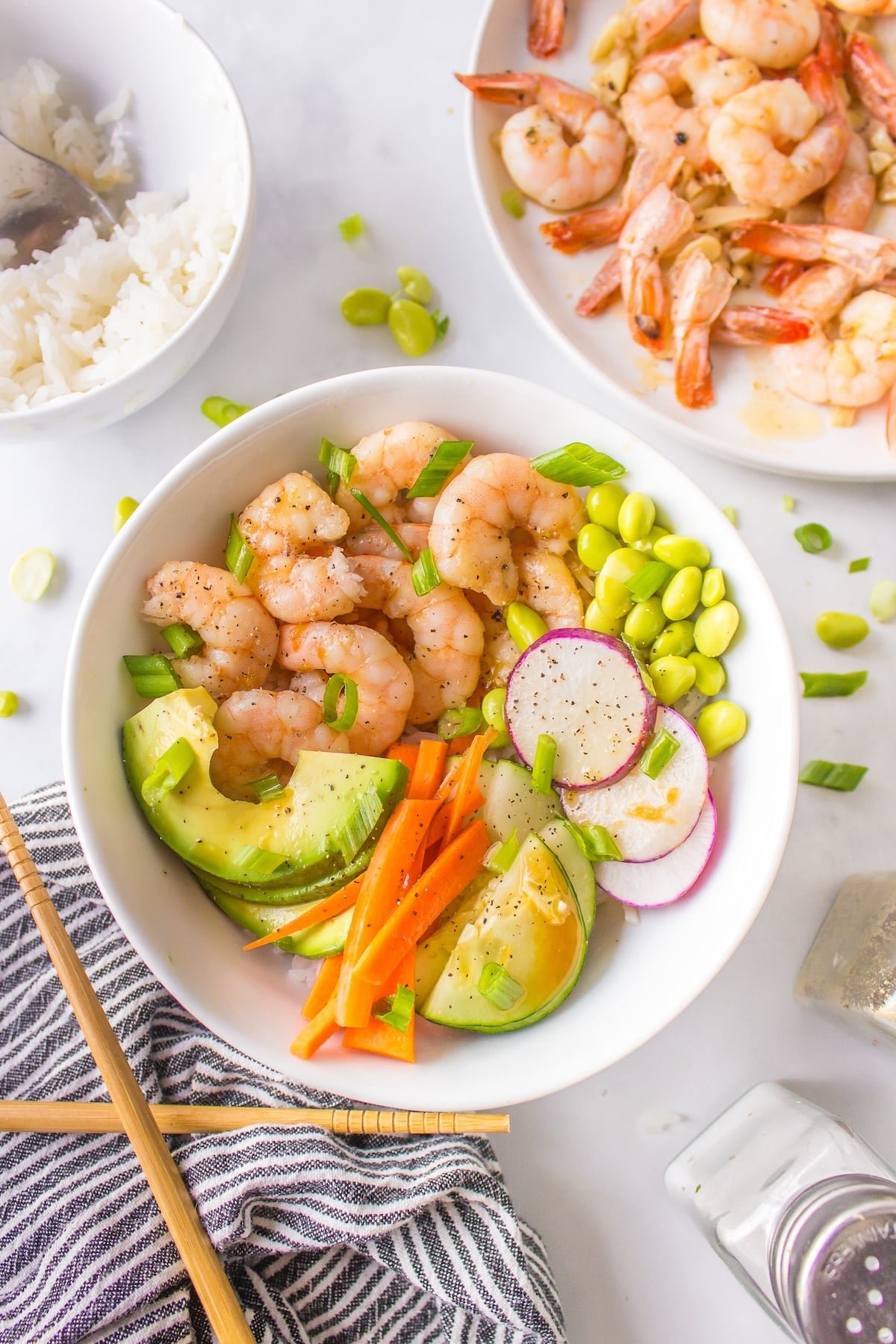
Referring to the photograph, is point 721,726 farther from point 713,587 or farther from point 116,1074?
point 116,1074

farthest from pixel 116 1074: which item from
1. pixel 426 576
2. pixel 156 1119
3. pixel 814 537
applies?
pixel 814 537

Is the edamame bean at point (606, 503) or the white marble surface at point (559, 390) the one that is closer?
the edamame bean at point (606, 503)

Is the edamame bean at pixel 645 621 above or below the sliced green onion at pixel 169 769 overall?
above

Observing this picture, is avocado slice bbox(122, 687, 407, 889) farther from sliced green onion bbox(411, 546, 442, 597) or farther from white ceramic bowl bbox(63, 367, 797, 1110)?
sliced green onion bbox(411, 546, 442, 597)

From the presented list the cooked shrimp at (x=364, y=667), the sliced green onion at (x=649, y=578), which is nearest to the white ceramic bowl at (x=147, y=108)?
the cooked shrimp at (x=364, y=667)

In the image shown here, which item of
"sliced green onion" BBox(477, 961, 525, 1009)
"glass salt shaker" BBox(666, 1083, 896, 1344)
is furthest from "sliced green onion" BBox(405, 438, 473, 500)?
"glass salt shaker" BBox(666, 1083, 896, 1344)

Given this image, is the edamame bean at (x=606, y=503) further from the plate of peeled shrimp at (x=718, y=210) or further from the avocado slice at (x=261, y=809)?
the avocado slice at (x=261, y=809)

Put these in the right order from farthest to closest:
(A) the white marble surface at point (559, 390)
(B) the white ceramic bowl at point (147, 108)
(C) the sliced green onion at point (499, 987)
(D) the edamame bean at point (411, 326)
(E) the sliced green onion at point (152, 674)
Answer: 1. (D) the edamame bean at point (411, 326)
2. (A) the white marble surface at point (559, 390)
3. (B) the white ceramic bowl at point (147, 108)
4. (E) the sliced green onion at point (152, 674)
5. (C) the sliced green onion at point (499, 987)
